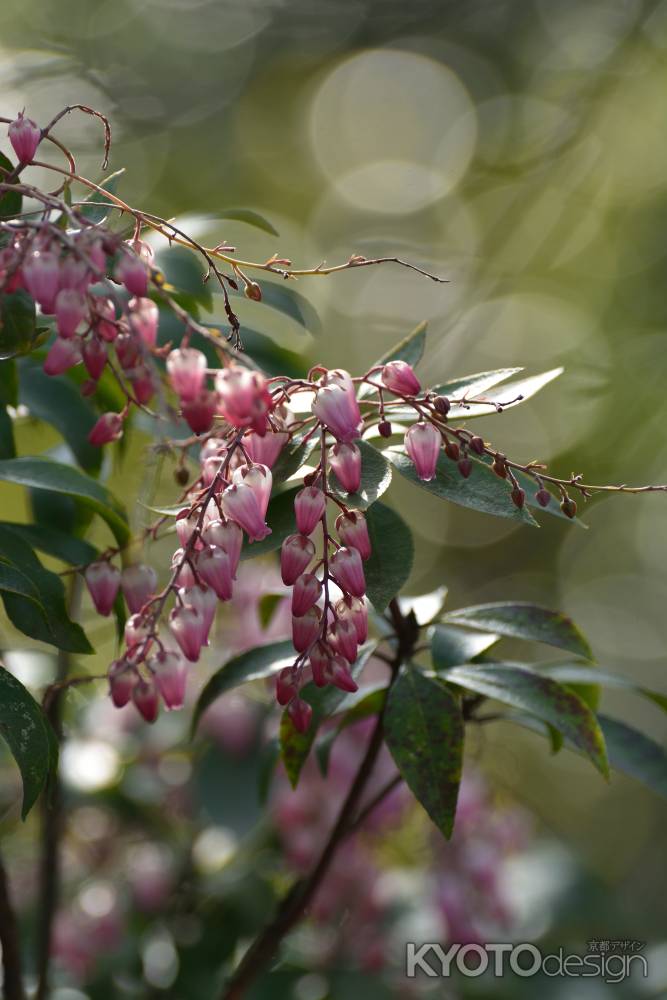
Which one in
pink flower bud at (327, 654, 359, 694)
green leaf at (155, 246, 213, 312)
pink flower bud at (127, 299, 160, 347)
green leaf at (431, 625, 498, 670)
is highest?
pink flower bud at (127, 299, 160, 347)

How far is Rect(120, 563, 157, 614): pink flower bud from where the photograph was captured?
860mm

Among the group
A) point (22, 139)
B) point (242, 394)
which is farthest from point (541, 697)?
point (22, 139)

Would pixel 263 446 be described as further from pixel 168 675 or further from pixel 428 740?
pixel 428 740

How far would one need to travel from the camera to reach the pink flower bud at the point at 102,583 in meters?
0.86

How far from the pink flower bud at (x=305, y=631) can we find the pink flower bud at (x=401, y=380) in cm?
19

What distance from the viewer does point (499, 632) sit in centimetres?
95

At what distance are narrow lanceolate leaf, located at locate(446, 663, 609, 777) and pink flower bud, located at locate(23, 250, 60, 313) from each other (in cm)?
51

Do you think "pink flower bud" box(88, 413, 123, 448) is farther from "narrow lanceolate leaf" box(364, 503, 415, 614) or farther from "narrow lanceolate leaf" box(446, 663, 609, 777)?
"narrow lanceolate leaf" box(446, 663, 609, 777)

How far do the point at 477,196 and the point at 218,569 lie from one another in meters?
4.24

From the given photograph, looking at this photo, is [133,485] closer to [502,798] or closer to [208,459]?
[502,798]

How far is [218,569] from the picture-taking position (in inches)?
28.4

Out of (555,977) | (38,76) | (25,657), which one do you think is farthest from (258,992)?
(38,76)

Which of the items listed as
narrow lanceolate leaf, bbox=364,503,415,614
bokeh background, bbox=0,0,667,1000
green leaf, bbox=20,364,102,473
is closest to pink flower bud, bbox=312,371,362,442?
narrow lanceolate leaf, bbox=364,503,415,614

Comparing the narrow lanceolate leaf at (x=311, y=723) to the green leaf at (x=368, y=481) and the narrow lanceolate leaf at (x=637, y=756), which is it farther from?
the narrow lanceolate leaf at (x=637, y=756)
